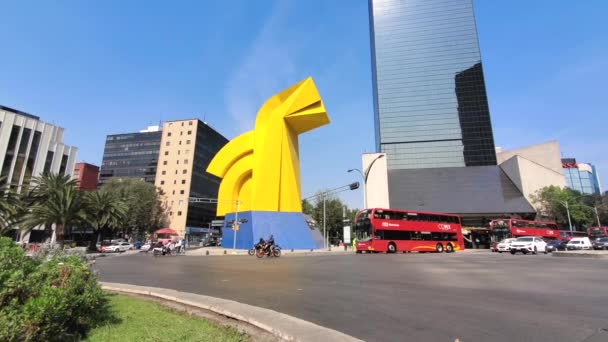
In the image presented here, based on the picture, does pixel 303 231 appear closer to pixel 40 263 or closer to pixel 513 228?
pixel 513 228

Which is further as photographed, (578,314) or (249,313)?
(578,314)

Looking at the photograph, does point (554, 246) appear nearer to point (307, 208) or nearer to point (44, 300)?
point (44, 300)

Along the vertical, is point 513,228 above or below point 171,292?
above

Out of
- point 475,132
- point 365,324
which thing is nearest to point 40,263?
point 365,324

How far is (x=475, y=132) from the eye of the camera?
8050 cm

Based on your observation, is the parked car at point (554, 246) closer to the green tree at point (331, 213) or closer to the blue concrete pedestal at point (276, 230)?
the blue concrete pedestal at point (276, 230)

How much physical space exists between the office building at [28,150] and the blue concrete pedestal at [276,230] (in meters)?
26.9

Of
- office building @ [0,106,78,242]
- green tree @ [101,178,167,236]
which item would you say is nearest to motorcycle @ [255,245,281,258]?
office building @ [0,106,78,242]

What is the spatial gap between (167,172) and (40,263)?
7674 centimetres

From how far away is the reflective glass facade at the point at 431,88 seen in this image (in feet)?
264

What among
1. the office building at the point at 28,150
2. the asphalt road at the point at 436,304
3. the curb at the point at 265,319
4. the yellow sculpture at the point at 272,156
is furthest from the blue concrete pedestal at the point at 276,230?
the office building at the point at 28,150

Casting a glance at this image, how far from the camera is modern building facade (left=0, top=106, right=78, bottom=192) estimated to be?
134 ft

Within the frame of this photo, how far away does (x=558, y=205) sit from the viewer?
54.8 meters

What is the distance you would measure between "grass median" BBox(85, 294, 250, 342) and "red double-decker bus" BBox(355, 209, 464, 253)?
2404 centimetres
